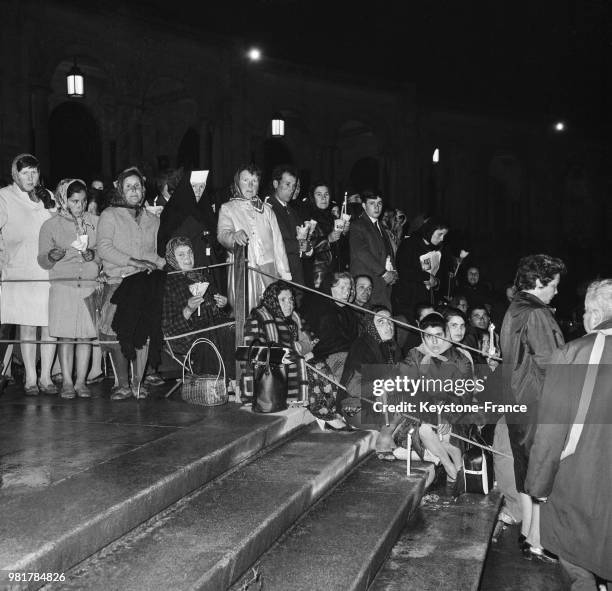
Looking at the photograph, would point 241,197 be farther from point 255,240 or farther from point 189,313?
point 189,313

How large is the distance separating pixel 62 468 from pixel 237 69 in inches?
475

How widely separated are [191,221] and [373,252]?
216 centimetres

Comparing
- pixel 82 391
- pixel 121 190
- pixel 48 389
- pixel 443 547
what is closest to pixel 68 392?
pixel 82 391

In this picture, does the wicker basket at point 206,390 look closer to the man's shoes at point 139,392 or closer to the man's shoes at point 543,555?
the man's shoes at point 139,392

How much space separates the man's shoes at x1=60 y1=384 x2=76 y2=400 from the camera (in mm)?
Answer: 5923

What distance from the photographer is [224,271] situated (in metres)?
7.16

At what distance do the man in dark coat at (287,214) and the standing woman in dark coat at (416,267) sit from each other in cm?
157

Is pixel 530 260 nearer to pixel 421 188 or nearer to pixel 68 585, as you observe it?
pixel 68 585

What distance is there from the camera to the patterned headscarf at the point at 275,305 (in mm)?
5992

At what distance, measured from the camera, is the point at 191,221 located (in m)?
6.61

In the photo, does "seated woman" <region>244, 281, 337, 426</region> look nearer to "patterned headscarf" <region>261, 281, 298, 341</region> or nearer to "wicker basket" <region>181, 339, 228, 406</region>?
"patterned headscarf" <region>261, 281, 298, 341</region>

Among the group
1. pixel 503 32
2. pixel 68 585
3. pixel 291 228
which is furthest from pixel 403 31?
pixel 68 585

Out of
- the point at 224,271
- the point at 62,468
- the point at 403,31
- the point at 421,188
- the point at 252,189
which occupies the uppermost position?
the point at 403,31

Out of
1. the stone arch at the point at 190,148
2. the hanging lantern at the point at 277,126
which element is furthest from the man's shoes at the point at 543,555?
the stone arch at the point at 190,148
